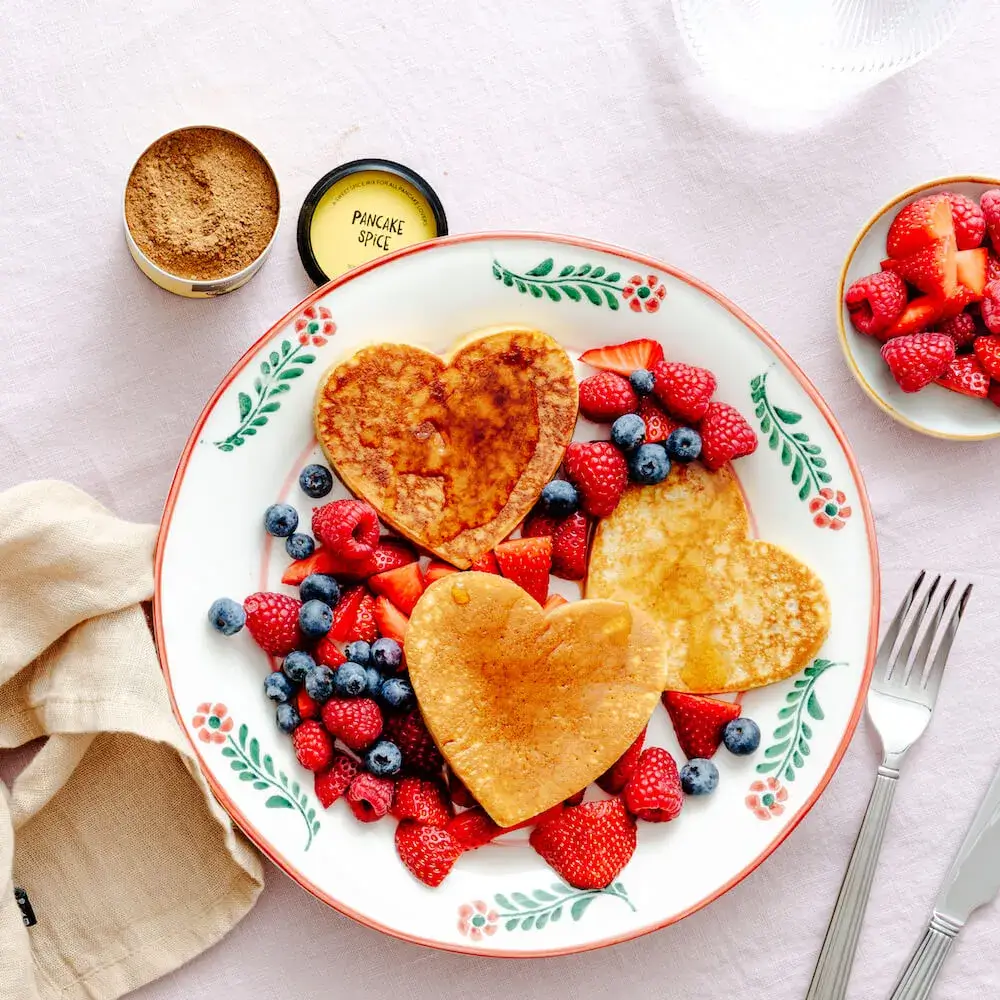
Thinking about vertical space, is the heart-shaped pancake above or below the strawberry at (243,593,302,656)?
above

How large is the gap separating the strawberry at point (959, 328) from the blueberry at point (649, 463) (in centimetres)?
62

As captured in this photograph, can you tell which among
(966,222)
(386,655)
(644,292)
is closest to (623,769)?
(386,655)

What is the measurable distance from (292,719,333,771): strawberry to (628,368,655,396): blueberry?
849 millimetres

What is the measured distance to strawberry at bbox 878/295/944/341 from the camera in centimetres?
189

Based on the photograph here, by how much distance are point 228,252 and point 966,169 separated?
146cm


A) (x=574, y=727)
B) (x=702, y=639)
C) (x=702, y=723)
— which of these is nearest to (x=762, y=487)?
(x=702, y=639)

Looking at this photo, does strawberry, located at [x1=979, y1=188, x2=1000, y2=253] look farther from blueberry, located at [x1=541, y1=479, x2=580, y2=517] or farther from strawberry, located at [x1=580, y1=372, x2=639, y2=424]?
blueberry, located at [x1=541, y1=479, x2=580, y2=517]

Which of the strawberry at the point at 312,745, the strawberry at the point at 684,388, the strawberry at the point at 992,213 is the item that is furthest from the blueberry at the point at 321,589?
the strawberry at the point at 992,213

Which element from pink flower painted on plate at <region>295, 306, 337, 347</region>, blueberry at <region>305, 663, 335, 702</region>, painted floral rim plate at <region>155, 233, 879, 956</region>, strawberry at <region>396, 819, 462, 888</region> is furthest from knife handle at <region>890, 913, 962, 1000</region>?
pink flower painted on plate at <region>295, 306, 337, 347</region>

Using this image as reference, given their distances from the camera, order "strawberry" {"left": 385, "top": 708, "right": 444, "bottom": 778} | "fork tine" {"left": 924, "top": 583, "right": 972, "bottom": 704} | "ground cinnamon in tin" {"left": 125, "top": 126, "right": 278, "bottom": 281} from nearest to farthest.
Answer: "ground cinnamon in tin" {"left": 125, "top": 126, "right": 278, "bottom": 281} → "strawberry" {"left": 385, "top": 708, "right": 444, "bottom": 778} → "fork tine" {"left": 924, "top": 583, "right": 972, "bottom": 704}

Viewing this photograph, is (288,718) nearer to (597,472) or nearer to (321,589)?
(321,589)

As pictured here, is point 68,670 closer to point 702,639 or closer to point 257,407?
point 257,407

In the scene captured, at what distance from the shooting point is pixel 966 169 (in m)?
2.03

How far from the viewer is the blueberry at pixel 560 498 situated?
1.82 metres
